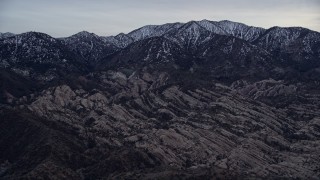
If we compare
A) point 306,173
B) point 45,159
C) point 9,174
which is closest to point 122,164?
point 45,159

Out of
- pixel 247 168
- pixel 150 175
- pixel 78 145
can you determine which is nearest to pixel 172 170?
pixel 150 175

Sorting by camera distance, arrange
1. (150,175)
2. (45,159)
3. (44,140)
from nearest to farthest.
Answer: (150,175)
(45,159)
(44,140)

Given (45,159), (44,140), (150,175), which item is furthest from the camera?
(44,140)

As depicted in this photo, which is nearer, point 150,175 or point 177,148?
point 150,175

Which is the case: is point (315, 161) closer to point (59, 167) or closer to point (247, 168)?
point (247, 168)

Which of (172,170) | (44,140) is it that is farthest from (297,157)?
(44,140)

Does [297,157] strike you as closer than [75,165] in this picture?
No

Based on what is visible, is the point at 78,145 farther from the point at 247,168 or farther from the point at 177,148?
the point at 247,168

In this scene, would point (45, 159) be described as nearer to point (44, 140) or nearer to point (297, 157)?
point (44, 140)
